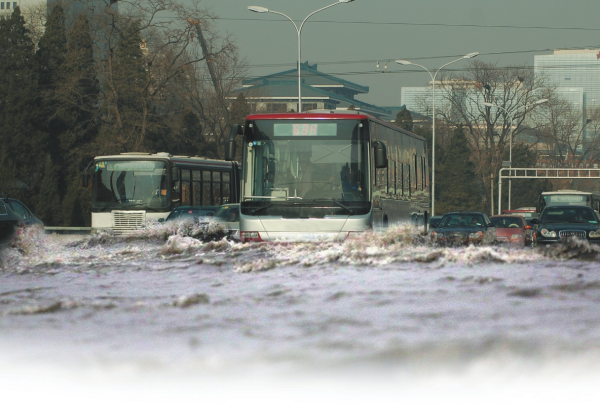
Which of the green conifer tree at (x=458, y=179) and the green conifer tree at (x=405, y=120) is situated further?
the green conifer tree at (x=405, y=120)

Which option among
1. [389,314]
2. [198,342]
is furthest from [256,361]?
[389,314]

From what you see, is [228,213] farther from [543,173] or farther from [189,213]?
[543,173]

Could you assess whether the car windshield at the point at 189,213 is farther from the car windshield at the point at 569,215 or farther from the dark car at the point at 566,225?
the car windshield at the point at 569,215

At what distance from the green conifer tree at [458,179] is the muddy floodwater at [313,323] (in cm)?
6334

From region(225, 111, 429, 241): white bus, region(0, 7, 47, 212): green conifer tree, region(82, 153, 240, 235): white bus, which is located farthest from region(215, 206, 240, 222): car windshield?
region(0, 7, 47, 212): green conifer tree

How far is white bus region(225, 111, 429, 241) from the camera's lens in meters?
18.0

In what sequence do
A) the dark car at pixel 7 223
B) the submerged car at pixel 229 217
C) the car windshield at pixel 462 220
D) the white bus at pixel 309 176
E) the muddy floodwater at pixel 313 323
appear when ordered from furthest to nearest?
the submerged car at pixel 229 217 → the car windshield at pixel 462 220 → the dark car at pixel 7 223 → the white bus at pixel 309 176 → the muddy floodwater at pixel 313 323

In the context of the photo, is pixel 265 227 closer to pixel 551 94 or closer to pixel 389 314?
pixel 389 314

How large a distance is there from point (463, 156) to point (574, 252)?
6443 centimetres

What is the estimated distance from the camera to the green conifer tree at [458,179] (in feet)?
268

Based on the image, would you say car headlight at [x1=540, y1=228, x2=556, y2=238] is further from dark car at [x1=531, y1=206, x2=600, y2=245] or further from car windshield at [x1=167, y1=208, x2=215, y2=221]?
car windshield at [x1=167, y1=208, x2=215, y2=221]

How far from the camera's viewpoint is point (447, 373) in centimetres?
689

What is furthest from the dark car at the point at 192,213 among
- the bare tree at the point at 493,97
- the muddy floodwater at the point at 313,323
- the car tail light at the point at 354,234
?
the bare tree at the point at 493,97

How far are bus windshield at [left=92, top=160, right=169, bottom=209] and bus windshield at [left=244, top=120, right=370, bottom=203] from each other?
482 inches
